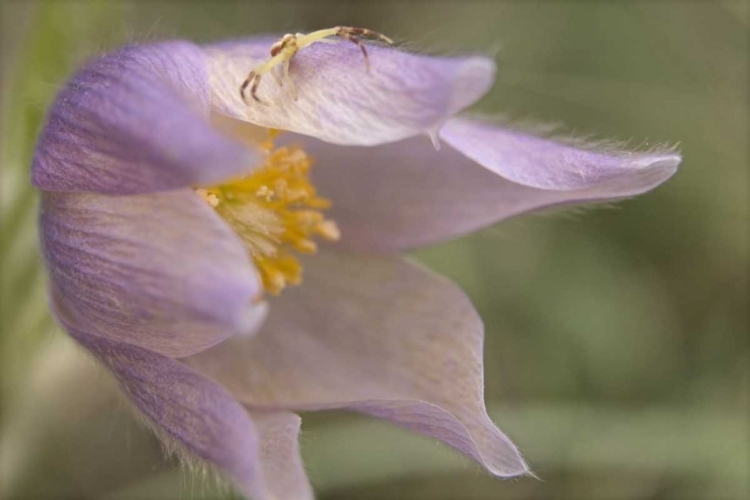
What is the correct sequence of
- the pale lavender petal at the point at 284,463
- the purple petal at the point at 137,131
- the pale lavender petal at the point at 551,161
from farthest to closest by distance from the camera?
the pale lavender petal at the point at 551,161, the pale lavender petal at the point at 284,463, the purple petal at the point at 137,131

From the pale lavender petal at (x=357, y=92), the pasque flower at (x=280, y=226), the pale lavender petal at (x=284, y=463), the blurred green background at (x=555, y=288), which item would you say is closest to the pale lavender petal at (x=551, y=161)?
the pasque flower at (x=280, y=226)

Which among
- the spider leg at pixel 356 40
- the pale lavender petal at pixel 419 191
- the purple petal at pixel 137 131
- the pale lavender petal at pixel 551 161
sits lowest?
the pale lavender petal at pixel 419 191

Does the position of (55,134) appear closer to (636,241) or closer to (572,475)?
(572,475)

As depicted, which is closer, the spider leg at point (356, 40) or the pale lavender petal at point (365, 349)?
the spider leg at point (356, 40)

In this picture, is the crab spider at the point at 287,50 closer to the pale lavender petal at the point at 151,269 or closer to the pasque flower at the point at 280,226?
the pasque flower at the point at 280,226

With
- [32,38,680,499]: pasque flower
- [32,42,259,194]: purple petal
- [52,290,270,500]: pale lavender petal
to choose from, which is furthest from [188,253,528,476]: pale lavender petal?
[32,42,259,194]: purple petal

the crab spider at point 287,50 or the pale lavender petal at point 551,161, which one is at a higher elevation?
the crab spider at point 287,50

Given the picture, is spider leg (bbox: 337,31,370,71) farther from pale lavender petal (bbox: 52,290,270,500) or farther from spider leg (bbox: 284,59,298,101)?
pale lavender petal (bbox: 52,290,270,500)
